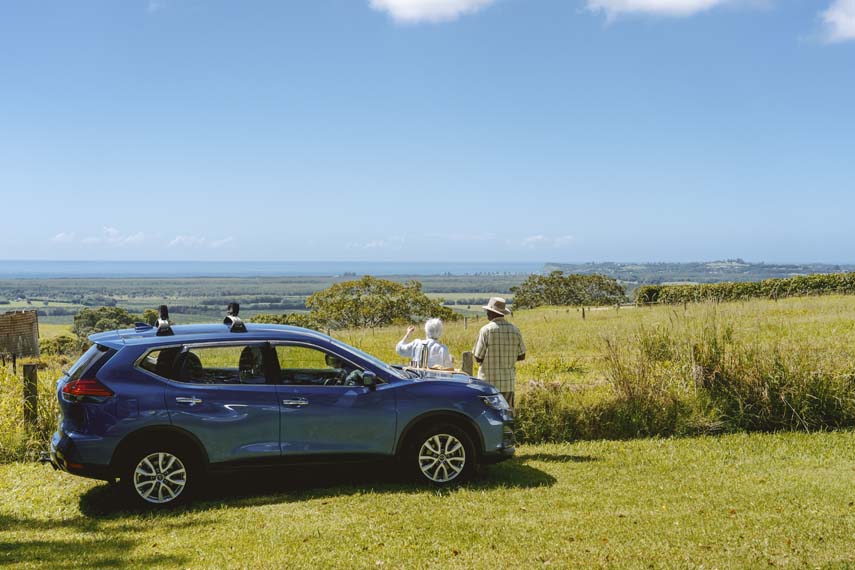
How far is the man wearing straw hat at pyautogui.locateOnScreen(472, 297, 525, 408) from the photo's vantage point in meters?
9.86

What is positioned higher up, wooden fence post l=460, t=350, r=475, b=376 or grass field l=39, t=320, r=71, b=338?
wooden fence post l=460, t=350, r=475, b=376

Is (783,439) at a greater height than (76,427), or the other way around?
(76,427)

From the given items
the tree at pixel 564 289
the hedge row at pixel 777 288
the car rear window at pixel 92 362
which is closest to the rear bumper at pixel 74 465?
the car rear window at pixel 92 362

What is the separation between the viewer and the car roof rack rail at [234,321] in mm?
7895

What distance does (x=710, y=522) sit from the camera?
6910mm

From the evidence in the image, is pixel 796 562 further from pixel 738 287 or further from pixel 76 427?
pixel 738 287

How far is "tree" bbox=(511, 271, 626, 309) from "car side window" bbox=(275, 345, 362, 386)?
73987 millimetres

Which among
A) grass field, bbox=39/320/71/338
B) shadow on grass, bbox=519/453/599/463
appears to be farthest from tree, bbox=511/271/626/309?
shadow on grass, bbox=519/453/599/463

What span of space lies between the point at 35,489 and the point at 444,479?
454cm

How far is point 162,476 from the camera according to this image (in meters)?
7.50

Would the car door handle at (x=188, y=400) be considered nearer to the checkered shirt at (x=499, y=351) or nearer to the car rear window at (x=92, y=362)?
the car rear window at (x=92, y=362)

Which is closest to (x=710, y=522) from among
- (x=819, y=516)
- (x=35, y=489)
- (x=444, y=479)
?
(x=819, y=516)

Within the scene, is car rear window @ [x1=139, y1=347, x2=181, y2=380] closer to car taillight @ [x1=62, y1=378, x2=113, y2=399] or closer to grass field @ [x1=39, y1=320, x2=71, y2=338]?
car taillight @ [x1=62, y1=378, x2=113, y2=399]

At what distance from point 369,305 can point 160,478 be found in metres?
56.9
